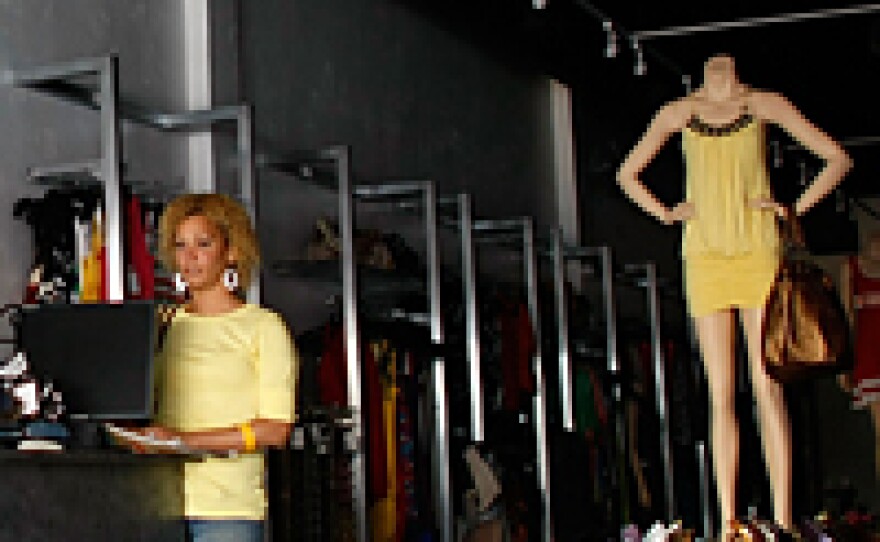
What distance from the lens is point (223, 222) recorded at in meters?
3.71

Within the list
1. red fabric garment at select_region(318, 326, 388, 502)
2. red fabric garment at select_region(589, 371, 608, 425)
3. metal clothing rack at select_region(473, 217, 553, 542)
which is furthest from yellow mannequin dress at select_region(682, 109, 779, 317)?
red fabric garment at select_region(589, 371, 608, 425)

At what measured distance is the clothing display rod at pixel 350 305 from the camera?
652cm

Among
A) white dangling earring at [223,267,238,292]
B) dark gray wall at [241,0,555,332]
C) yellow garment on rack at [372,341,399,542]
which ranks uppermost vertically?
dark gray wall at [241,0,555,332]

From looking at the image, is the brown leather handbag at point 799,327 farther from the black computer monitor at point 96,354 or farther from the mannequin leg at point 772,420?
the black computer monitor at point 96,354

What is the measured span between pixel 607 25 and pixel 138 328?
5731 millimetres

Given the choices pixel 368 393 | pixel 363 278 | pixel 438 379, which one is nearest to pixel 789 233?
pixel 368 393

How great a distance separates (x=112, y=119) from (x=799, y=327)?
7.37ft

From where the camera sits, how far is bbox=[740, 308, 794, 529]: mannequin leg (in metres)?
4.60

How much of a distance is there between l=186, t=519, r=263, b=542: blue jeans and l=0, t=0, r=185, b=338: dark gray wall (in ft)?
7.28

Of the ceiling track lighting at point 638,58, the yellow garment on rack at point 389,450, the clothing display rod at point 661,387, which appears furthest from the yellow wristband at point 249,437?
the clothing display rod at point 661,387

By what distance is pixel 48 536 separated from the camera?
10.7ft

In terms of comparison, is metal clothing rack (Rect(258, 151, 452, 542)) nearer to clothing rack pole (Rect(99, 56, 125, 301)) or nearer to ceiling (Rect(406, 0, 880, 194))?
clothing rack pole (Rect(99, 56, 125, 301))

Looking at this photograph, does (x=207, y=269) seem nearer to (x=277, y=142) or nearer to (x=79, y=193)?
(x=79, y=193)

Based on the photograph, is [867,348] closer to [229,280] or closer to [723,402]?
[723,402]
